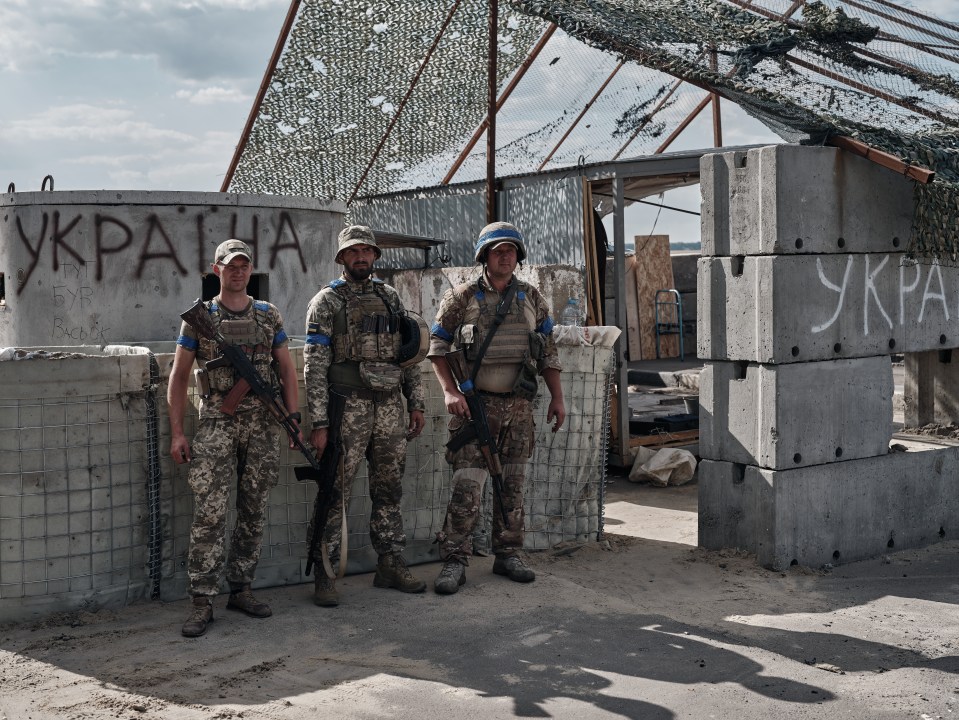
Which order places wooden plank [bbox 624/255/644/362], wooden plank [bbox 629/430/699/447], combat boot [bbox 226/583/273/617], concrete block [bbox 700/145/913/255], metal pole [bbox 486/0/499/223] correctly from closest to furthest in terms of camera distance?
combat boot [bbox 226/583/273/617], concrete block [bbox 700/145/913/255], metal pole [bbox 486/0/499/223], wooden plank [bbox 629/430/699/447], wooden plank [bbox 624/255/644/362]

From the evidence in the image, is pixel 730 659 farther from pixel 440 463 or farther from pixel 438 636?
pixel 440 463

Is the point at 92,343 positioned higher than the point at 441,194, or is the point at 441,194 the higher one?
the point at 441,194

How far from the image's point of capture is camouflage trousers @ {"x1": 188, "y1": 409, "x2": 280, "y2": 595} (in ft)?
15.7

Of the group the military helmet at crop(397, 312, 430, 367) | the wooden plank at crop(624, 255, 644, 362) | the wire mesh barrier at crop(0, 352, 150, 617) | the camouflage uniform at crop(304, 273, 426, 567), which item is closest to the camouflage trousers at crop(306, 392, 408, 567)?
the camouflage uniform at crop(304, 273, 426, 567)

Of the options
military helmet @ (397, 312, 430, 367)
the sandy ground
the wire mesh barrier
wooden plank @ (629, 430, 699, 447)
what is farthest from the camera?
wooden plank @ (629, 430, 699, 447)

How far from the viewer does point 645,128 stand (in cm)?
1115

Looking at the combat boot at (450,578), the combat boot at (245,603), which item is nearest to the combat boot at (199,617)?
the combat boot at (245,603)

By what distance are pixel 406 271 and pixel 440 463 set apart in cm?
559

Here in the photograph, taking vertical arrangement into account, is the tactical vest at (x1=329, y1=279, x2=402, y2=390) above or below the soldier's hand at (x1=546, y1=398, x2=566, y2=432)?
above

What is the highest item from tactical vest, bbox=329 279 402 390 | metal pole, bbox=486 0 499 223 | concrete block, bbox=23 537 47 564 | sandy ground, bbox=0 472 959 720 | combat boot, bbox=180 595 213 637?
metal pole, bbox=486 0 499 223

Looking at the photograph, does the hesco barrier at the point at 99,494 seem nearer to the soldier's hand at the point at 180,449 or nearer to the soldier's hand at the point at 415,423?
the soldier's hand at the point at 180,449

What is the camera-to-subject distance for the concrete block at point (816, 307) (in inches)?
232

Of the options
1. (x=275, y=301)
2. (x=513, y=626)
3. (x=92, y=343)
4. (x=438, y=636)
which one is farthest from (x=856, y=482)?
(x=92, y=343)

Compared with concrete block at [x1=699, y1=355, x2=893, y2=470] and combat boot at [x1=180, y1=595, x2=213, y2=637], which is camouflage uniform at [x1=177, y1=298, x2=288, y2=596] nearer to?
combat boot at [x1=180, y1=595, x2=213, y2=637]
